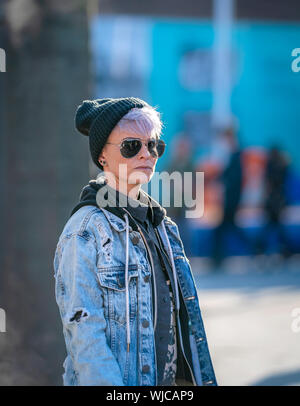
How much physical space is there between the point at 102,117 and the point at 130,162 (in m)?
0.20

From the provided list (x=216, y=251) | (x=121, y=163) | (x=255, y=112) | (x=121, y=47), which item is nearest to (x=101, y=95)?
(x=121, y=47)

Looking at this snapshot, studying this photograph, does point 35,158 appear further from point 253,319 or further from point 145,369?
point 253,319

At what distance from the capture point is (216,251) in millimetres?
10320

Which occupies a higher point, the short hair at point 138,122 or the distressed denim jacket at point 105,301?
the short hair at point 138,122

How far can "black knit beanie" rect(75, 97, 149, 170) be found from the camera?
99.8 inches

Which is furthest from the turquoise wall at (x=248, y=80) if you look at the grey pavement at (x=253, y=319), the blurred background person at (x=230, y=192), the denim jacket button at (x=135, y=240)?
the denim jacket button at (x=135, y=240)

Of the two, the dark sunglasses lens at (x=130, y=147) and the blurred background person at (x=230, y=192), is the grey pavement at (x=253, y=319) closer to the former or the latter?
the blurred background person at (x=230, y=192)

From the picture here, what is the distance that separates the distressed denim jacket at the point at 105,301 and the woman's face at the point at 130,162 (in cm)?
15

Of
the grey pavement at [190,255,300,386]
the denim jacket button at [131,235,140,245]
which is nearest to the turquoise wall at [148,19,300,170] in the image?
the grey pavement at [190,255,300,386]

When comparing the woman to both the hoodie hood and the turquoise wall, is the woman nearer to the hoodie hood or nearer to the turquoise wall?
the hoodie hood

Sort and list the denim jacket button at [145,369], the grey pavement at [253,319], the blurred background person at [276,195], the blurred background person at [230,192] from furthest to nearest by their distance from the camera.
→ the blurred background person at [276,195], the blurred background person at [230,192], the grey pavement at [253,319], the denim jacket button at [145,369]

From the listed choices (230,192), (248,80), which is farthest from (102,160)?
(248,80)

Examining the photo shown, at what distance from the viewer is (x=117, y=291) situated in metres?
2.43

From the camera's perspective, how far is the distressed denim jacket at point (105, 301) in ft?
7.66
